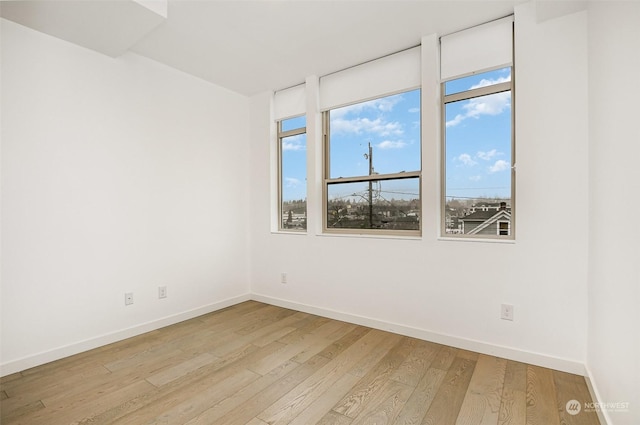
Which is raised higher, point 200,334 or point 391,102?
point 391,102

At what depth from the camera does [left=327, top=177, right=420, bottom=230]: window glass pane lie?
9.88ft

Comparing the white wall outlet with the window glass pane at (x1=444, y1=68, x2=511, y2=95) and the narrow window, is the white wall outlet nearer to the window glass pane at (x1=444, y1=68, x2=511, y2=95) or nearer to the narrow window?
the window glass pane at (x1=444, y1=68, x2=511, y2=95)

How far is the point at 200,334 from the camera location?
115 inches

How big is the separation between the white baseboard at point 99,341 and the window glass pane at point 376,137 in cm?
220

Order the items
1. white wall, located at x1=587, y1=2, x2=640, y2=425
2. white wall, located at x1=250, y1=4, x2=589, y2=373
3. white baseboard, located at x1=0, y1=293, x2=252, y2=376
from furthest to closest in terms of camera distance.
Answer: white baseboard, located at x1=0, y1=293, x2=252, y2=376 → white wall, located at x1=250, y1=4, x2=589, y2=373 → white wall, located at x1=587, y1=2, x2=640, y2=425

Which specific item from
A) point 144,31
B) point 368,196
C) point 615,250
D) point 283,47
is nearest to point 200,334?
point 368,196

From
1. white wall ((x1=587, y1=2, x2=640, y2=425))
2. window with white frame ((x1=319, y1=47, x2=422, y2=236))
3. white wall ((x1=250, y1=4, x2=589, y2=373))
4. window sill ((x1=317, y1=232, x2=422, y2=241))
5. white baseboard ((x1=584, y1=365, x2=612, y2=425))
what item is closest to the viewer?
white wall ((x1=587, y1=2, x2=640, y2=425))

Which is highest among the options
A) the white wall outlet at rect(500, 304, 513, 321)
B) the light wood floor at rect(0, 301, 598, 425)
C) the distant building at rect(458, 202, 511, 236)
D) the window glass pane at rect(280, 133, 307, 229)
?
the window glass pane at rect(280, 133, 307, 229)

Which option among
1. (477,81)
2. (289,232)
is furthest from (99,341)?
(477,81)

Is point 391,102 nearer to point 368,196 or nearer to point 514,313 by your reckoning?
point 368,196

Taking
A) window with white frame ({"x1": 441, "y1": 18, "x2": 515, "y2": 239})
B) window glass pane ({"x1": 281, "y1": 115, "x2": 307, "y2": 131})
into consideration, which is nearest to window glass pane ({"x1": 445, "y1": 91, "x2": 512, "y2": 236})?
window with white frame ({"x1": 441, "y1": 18, "x2": 515, "y2": 239})

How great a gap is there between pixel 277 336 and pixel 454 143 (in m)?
2.42

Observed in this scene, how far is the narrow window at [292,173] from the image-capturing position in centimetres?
383

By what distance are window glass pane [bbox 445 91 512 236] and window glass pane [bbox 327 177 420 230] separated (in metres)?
0.35
